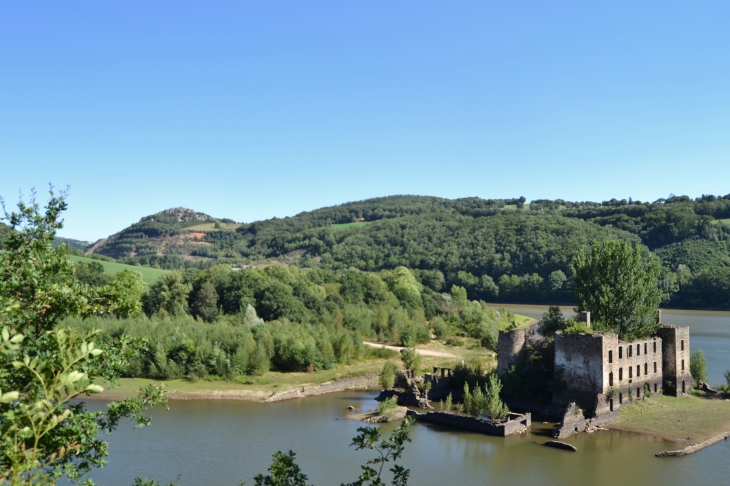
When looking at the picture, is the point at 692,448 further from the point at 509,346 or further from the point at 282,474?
the point at 282,474

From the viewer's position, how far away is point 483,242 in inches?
4766

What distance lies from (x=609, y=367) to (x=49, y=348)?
30702 millimetres

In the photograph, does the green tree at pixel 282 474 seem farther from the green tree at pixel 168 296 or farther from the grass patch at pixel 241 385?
the green tree at pixel 168 296

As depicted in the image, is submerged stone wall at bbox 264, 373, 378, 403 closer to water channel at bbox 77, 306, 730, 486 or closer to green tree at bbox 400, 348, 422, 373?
green tree at bbox 400, 348, 422, 373

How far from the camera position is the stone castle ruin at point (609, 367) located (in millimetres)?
32781

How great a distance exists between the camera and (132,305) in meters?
11.3

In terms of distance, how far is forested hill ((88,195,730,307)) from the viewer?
9819cm

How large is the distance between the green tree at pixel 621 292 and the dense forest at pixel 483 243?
56094mm

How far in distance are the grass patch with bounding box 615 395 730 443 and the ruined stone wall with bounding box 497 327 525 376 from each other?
259 inches

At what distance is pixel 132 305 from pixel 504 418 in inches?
1008

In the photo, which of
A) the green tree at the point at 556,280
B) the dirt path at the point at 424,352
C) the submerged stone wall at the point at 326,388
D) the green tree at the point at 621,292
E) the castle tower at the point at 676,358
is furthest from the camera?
the green tree at the point at 556,280

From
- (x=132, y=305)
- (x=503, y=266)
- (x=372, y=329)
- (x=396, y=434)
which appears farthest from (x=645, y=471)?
(x=503, y=266)

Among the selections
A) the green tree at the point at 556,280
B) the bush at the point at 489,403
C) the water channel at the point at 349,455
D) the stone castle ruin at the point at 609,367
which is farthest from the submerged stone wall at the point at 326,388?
the green tree at the point at 556,280

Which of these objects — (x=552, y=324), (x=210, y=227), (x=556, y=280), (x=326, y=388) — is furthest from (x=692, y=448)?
(x=210, y=227)
